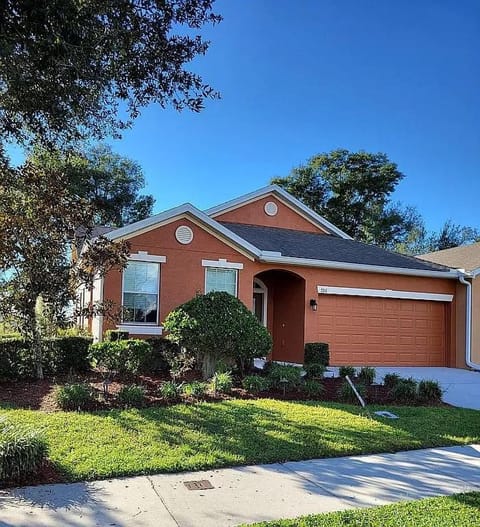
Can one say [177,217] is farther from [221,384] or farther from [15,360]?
[221,384]

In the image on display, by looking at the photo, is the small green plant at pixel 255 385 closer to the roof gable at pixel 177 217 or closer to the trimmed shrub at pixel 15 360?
the trimmed shrub at pixel 15 360

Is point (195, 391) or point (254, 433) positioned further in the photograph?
point (195, 391)

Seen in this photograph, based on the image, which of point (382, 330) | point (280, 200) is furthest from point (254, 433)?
point (280, 200)

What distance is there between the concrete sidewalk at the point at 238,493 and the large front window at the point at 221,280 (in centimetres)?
851

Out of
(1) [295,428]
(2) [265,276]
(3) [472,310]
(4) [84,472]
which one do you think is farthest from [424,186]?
(4) [84,472]

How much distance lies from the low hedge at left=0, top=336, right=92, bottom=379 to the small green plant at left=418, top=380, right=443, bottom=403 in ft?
21.5

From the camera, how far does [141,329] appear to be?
12.9m

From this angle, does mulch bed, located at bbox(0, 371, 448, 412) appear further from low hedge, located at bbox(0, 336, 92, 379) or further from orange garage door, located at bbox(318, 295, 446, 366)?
orange garage door, located at bbox(318, 295, 446, 366)

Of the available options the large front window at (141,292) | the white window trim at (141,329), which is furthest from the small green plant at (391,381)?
the large front window at (141,292)

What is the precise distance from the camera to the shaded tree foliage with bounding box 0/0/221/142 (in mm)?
6430

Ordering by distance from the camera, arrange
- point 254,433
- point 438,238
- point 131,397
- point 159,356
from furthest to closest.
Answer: point 438,238 → point 159,356 → point 131,397 → point 254,433

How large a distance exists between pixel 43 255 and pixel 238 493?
262 inches

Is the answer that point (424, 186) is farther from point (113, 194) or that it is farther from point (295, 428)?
point (295, 428)

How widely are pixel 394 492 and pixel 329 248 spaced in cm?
1284
